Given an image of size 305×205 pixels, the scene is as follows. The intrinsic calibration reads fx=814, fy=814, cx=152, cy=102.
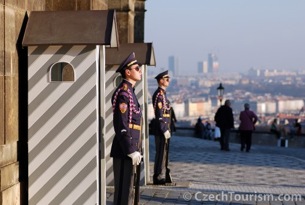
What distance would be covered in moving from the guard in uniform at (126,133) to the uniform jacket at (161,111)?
3609 mm

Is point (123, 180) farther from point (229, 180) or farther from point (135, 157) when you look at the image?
point (229, 180)

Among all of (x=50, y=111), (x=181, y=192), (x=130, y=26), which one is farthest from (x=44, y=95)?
(x=130, y=26)

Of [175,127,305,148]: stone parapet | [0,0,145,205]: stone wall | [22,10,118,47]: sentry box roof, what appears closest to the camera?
[0,0,145,205]: stone wall

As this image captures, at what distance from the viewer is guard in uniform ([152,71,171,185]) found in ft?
39.1

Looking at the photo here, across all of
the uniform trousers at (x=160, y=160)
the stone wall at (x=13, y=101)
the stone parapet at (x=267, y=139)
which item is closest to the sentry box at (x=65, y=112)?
the stone wall at (x=13, y=101)

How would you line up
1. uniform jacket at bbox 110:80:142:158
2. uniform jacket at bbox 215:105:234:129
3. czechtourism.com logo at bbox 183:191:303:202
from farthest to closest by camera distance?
uniform jacket at bbox 215:105:234:129 < czechtourism.com logo at bbox 183:191:303:202 < uniform jacket at bbox 110:80:142:158

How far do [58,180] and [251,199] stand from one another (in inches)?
129

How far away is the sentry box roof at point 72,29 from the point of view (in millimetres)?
8172

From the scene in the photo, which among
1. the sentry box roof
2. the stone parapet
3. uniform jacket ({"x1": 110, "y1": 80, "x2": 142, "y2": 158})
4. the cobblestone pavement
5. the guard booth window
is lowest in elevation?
the stone parapet

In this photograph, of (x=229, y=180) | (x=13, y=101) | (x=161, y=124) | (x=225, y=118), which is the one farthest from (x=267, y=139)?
(x=13, y=101)

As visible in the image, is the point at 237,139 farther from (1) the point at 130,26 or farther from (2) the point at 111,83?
(2) the point at 111,83

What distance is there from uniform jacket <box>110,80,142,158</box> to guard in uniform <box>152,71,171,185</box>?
3.71 meters

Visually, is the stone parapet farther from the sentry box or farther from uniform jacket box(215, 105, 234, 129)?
the sentry box

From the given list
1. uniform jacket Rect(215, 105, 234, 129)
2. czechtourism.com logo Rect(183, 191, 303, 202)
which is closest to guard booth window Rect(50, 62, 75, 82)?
czechtourism.com logo Rect(183, 191, 303, 202)
